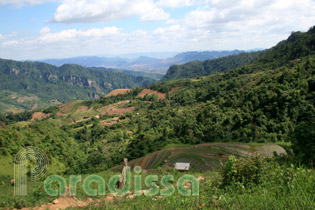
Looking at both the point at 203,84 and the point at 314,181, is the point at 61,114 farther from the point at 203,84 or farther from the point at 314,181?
the point at 314,181

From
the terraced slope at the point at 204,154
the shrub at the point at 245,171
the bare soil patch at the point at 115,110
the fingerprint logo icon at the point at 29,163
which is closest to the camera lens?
the shrub at the point at 245,171

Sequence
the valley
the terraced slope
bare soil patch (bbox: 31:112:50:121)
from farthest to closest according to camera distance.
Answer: bare soil patch (bbox: 31:112:50:121) → the terraced slope → the valley

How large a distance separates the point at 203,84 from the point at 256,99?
6390 cm

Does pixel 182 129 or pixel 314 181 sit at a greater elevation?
pixel 314 181

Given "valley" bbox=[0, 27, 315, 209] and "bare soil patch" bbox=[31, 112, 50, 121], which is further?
"bare soil patch" bbox=[31, 112, 50, 121]

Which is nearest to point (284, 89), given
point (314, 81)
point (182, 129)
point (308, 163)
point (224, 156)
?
point (314, 81)

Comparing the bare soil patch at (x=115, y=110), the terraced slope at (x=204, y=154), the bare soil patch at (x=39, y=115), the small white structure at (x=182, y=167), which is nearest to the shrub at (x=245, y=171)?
the small white structure at (x=182, y=167)

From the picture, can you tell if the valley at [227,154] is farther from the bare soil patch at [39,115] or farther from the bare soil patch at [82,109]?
the bare soil patch at [39,115]

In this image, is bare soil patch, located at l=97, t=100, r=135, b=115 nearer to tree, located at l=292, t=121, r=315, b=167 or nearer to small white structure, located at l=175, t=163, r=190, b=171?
small white structure, located at l=175, t=163, r=190, b=171

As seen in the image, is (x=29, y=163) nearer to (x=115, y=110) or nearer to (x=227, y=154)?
(x=227, y=154)

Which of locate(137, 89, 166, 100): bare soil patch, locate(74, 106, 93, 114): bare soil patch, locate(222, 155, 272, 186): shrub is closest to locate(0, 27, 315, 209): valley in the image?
locate(222, 155, 272, 186): shrub

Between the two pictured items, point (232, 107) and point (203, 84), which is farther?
point (203, 84)

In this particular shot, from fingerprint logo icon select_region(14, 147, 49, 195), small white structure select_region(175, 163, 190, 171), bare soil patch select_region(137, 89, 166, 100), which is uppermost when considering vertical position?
bare soil patch select_region(137, 89, 166, 100)

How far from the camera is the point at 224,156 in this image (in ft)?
73.0
